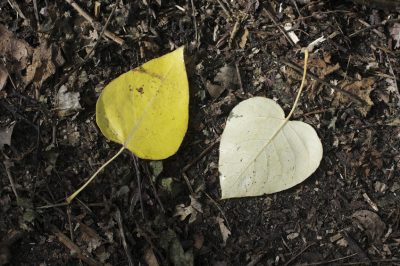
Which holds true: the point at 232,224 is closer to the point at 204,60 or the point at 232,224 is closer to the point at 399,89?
the point at 204,60

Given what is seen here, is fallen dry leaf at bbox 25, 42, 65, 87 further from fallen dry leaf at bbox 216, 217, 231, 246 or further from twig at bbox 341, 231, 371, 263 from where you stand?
twig at bbox 341, 231, 371, 263

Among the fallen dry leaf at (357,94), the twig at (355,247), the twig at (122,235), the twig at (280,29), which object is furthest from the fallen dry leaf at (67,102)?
the twig at (355,247)

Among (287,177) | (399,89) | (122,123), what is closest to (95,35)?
(122,123)

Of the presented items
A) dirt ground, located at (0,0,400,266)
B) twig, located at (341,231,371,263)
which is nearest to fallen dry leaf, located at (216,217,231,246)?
dirt ground, located at (0,0,400,266)

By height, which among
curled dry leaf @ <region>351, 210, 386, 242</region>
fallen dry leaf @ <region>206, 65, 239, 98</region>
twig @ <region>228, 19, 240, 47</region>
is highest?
twig @ <region>228, 19, 240, 47</region>

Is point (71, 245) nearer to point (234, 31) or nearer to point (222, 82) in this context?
point (222, 82)

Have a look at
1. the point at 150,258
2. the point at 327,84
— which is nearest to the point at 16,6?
the point at 150,258
